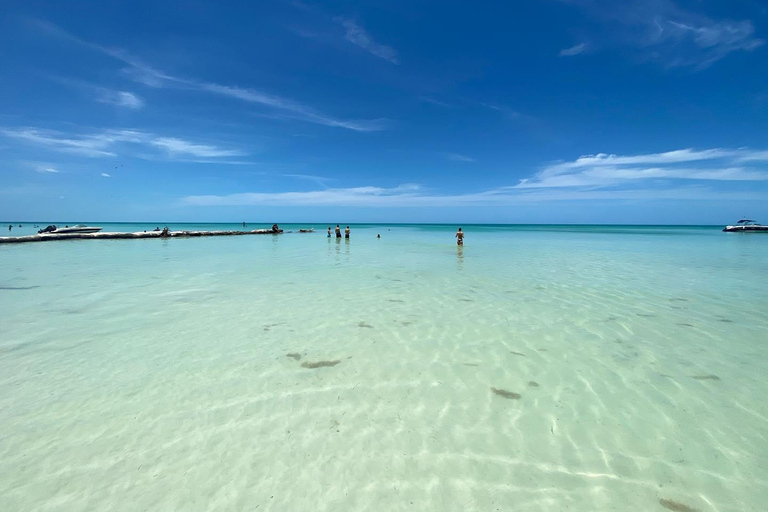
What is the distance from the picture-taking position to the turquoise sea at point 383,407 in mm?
3010

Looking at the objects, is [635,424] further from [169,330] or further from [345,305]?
[169,330]

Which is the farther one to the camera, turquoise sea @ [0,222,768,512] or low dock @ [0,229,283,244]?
low dock @ [0,229,283,244]

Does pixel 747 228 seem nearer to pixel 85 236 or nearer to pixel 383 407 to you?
pixel 383 407

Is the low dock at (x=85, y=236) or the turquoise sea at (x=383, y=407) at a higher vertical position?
the low dock at (x=85, y=236)

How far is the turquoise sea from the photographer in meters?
3.01

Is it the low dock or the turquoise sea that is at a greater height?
the low dock

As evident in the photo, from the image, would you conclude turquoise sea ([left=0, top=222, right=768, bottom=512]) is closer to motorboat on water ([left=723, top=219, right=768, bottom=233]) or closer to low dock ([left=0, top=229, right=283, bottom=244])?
low dock ([left=0, top=229, right=283, bottom=244])

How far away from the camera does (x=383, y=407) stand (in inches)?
168

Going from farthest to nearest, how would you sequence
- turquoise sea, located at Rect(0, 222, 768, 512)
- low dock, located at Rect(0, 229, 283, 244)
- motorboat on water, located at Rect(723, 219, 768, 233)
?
Result: motorboat on water, located at Rect(723, 219, 768, 233), low dock, located at Rect(0, 229, 283, 244), turquoise sea, located at Rect(0, 222, 768, 512)

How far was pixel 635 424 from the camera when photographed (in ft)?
12.9

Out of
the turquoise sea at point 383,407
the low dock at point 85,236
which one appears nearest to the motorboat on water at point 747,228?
the turquoise sea at point 383,407

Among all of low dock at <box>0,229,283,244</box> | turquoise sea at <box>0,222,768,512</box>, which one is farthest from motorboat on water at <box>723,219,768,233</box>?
low dock at <box>0,229,283,244</box>

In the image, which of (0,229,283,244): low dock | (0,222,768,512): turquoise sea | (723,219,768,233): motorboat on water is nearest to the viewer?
(0,222,768,512): turquoise sea

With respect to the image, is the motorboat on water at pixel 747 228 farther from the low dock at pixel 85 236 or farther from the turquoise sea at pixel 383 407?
the low dock at pixel 85 236
